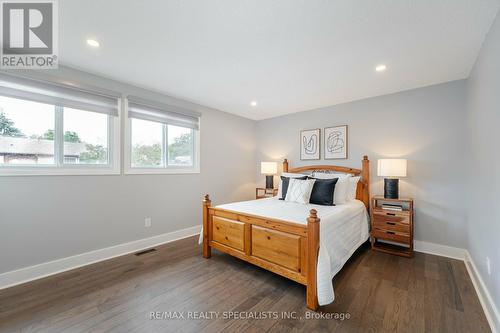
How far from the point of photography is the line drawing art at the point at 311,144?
404 centimetres

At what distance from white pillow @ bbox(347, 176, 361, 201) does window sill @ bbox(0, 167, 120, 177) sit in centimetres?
339

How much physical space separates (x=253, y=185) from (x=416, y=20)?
3.92m

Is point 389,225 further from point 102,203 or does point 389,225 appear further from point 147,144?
point 102,203

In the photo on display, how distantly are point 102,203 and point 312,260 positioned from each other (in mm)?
2659

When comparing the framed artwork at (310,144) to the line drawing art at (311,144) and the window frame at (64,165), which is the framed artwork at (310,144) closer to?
the line drawing art at (311,144)

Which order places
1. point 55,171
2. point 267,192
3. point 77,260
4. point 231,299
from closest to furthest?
point 231,299
point 55,171
point 77,260
point 267,192

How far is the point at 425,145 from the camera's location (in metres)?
2.99

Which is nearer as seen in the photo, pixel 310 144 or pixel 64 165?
pixel 64 165

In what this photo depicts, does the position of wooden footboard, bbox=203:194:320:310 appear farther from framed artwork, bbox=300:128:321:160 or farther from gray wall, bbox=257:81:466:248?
framed artwork, bbox=300:128:321:160

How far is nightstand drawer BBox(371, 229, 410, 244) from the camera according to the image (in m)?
2.79

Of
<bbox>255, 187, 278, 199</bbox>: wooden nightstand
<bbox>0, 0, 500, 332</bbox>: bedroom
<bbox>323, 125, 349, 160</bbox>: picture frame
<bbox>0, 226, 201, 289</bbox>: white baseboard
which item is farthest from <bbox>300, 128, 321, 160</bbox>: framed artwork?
<bbox>0, 226, 201, 289</bbox>: white baseboard

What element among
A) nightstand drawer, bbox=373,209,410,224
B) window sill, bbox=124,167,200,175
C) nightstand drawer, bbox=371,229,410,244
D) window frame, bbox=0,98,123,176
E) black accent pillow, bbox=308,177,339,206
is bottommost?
nightstand drawer, bbox=371,229,410,244

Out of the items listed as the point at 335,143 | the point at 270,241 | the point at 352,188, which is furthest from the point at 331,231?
the point at 335,143

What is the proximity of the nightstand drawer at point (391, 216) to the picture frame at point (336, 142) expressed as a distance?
1.10 m
